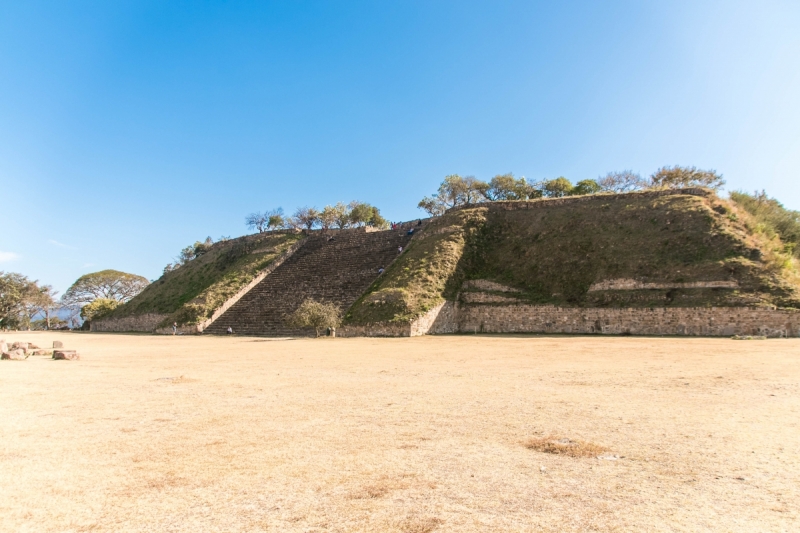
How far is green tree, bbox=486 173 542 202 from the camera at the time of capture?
195 ft

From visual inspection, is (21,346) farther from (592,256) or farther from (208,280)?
(592,256)

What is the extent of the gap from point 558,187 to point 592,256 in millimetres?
29729

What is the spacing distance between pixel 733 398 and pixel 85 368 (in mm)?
15551

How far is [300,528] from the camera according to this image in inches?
132

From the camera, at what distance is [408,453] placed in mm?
A: 5055

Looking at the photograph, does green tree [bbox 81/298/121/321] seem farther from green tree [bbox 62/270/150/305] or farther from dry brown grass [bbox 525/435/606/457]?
dry brown grass [bbox 525/435/606/457]

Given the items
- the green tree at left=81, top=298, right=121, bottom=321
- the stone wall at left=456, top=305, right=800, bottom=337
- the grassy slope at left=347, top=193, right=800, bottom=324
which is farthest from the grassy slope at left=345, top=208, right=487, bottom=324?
the green tree at left=81, top=298, right=121, bottom=321

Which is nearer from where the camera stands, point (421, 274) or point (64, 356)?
point (64, 356)

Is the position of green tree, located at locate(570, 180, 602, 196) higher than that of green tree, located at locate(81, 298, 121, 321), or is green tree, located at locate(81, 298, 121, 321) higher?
green tree, located at locate(570, 180, 602, 196)

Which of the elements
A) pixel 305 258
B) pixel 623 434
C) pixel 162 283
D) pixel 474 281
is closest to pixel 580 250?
pixel 474 281

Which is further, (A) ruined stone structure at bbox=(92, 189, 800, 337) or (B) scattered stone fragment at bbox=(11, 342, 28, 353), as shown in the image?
(A) ruined stone structure at bbox=(92, 189, 800, 337)

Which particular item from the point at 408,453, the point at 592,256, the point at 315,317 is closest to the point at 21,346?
the point at 315,317

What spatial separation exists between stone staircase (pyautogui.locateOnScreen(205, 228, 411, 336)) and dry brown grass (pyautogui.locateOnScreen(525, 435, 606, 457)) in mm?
23164

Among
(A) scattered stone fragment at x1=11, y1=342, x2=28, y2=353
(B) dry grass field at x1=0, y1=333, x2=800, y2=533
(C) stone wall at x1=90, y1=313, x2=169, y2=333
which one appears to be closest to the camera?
(B) dry grass field at x1=0, y1=333, x2=800, y2=533
